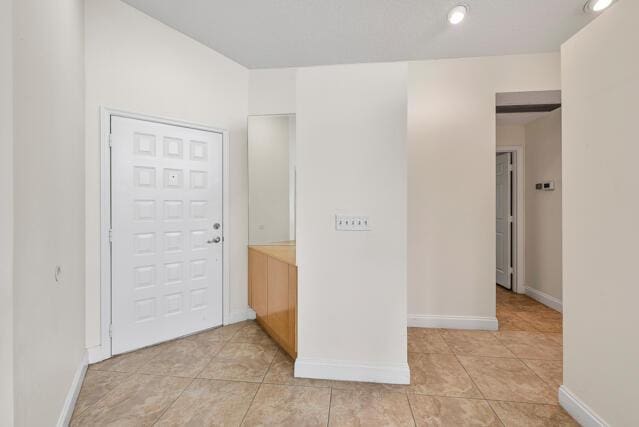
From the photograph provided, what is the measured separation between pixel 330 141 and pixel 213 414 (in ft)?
6.19

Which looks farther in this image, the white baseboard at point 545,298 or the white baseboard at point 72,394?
the white baseboard at point 545,298

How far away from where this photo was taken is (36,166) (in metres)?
1.24

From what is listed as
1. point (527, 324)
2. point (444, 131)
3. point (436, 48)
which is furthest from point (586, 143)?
point (527, 324)

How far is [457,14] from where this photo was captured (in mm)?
2318

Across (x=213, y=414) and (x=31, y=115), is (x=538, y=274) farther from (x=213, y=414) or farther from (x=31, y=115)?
(x=31, y=115)

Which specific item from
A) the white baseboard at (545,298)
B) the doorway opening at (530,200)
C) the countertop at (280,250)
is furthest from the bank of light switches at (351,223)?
the white baseboard at (545,298)

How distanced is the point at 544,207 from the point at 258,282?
377 cm

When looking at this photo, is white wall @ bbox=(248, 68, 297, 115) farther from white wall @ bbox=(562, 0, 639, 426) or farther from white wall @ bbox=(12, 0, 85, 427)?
white wall @ bbox=(562, 0, 639, 426)

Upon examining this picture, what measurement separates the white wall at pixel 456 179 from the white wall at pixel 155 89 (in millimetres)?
1864

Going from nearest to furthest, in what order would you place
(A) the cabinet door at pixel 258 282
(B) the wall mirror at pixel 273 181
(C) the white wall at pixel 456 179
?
1. (A) the cabinet door at pixel 258 282
2. (C) the white wall at pixel 456 179
3. (B) the wall mirror at pixel 273 181

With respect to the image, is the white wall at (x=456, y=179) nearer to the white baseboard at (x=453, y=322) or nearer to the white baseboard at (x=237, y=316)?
the white baseboard at (x=453, y=322)

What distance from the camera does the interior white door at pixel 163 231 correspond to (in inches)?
93.8

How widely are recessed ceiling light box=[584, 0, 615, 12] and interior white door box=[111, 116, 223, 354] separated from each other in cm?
334

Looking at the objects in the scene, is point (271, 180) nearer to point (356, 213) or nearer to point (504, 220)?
point (356, 213)
